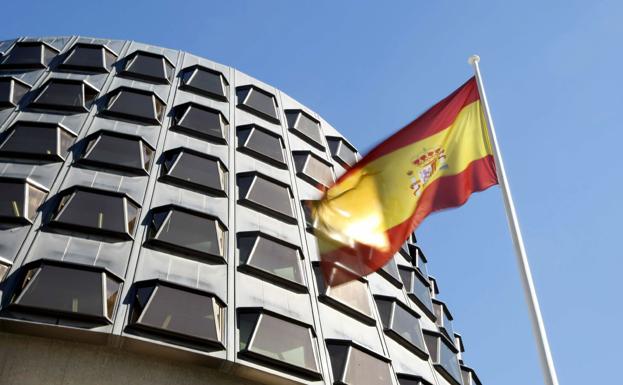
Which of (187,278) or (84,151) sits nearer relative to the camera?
(187,278)

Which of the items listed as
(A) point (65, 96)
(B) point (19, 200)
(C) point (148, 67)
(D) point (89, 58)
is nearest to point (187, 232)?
(B) point (19, 200)

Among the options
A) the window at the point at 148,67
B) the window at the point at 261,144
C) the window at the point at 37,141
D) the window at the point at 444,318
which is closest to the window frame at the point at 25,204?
the window at the point at 37,141

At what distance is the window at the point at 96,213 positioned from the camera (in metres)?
19.8

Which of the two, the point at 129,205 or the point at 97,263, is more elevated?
the point at 129,205

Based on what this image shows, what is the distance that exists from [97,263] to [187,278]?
7.31 ft

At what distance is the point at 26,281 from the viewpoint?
1744 cm

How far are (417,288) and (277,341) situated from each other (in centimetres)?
1004

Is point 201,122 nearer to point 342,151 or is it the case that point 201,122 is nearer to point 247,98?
point 247,98

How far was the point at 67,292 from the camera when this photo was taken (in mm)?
17328

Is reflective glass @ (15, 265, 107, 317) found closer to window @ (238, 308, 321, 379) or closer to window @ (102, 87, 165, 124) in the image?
window @ (238, 308, 321, 379)

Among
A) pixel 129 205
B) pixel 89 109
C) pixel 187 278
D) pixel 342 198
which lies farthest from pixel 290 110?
pixel 342 198

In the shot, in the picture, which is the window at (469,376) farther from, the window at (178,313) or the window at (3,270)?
the window at (3,270)

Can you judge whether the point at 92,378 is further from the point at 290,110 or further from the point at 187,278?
the point at 290,110

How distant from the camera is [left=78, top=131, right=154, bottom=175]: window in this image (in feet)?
75.7
